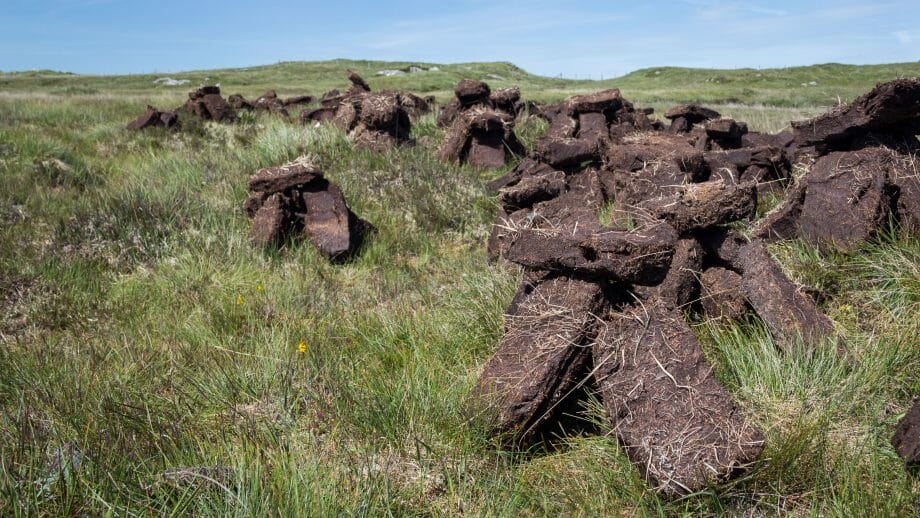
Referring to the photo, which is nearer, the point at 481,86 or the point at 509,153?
the point at 509,153

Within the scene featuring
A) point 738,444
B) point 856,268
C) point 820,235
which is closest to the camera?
point 738,444

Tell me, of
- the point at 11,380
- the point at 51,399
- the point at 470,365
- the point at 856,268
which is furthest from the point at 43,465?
the point at 856,268

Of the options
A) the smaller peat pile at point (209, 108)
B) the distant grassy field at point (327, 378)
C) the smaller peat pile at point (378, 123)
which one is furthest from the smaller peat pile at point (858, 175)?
the smaller peat pile at point (209, 108)

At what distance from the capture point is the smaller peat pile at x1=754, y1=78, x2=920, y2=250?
13.7ft

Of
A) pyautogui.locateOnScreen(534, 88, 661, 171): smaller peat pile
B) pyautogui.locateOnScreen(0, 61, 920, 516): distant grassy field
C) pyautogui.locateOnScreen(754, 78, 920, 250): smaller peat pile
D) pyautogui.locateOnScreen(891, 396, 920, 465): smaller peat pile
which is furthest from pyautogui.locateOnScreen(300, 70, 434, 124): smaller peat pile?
pyautogui.locateOnScreen(891, 396, 920, 465): smaller peat pile

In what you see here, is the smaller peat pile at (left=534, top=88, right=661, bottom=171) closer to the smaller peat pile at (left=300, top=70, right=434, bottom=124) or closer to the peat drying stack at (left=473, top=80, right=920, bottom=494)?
the peat drying stack at (left=473, top=80, right=920, bottom=494)

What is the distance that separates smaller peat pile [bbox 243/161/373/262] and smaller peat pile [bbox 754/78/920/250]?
148 inches

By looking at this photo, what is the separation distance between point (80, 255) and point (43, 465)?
3.95 m

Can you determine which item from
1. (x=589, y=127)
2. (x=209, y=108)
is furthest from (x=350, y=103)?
(x=589, y=127)

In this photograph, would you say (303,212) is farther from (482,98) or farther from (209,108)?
(209,108)

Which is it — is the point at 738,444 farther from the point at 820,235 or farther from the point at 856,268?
the point at 820,235

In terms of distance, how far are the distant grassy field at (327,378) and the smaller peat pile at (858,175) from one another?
220 millimetres

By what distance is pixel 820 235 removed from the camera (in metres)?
4.27

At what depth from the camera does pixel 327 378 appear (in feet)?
9.98
